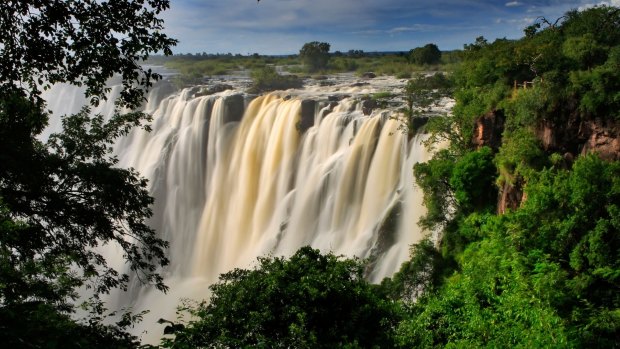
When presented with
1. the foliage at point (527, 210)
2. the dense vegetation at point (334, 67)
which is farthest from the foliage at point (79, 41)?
the dense vegetation at point (334, 67)

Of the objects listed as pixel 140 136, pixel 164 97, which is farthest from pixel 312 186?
pixel 164 97

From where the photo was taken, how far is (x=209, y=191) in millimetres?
30625

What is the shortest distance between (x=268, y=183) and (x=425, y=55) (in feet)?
96.9

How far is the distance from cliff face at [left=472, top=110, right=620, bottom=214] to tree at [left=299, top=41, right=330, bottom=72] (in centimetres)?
4538

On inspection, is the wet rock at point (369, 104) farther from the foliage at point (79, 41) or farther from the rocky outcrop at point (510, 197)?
the foliage at point (79, 41)

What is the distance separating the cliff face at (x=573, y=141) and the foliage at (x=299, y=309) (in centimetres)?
670

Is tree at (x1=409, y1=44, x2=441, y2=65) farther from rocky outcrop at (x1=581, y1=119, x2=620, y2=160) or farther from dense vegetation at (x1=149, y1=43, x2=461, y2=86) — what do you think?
rocky outcrop at (x1=581, y1=119, x2=620, y2=160)

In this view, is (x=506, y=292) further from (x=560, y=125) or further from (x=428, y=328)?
(x=560, y=125)

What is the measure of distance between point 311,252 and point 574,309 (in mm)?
5738

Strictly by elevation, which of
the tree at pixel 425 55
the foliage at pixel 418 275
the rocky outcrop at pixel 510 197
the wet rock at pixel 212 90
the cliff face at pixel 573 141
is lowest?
the foliage at pixel 418 275

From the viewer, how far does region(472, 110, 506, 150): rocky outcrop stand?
16.9 m

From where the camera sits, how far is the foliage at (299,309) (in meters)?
9.01

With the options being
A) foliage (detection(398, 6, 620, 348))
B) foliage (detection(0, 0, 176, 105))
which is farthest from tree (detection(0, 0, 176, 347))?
foliage (detection(398, 6, 620, 348))

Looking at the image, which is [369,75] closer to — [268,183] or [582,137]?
[268,183]
